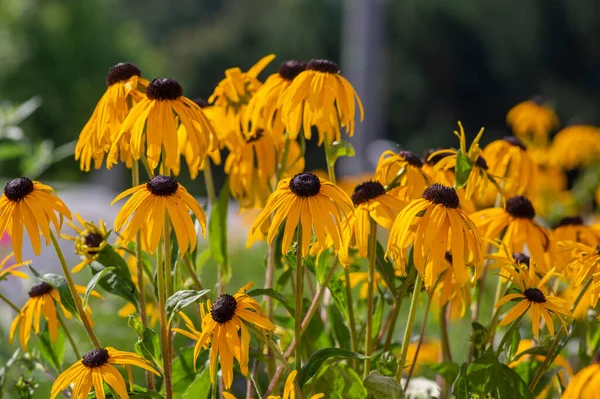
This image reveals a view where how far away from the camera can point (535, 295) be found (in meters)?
1.18

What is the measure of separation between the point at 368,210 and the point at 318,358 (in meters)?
0.24

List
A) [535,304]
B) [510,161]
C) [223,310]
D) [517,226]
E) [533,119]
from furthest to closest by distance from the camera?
[533,119], [510,161], [517,226], [535,304], [223,310]

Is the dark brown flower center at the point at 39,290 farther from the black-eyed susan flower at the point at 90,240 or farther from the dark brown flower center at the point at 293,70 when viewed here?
the dark brown flower center at the point at 293,70

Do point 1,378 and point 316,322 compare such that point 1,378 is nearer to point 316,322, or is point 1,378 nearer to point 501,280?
point 316,322

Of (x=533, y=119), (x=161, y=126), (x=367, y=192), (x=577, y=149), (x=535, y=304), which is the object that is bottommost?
(x=577, y=149)

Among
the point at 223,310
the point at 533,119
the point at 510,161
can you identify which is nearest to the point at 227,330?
the point at 223,310

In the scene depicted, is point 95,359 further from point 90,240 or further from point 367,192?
point 367,192

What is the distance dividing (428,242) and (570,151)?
2.26 meters

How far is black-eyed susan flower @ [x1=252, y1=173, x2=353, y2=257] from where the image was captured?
1086 mm

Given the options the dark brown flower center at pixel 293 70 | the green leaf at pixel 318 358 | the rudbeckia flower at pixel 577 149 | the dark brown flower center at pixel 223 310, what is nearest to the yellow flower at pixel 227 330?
the dark brown flower center at pixel 223 310

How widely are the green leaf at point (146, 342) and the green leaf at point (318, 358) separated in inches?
7.6

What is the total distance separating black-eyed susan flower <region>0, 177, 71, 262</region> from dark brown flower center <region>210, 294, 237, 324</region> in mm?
243

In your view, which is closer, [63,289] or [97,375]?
[97,375]

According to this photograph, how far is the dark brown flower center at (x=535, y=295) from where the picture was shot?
118cm
